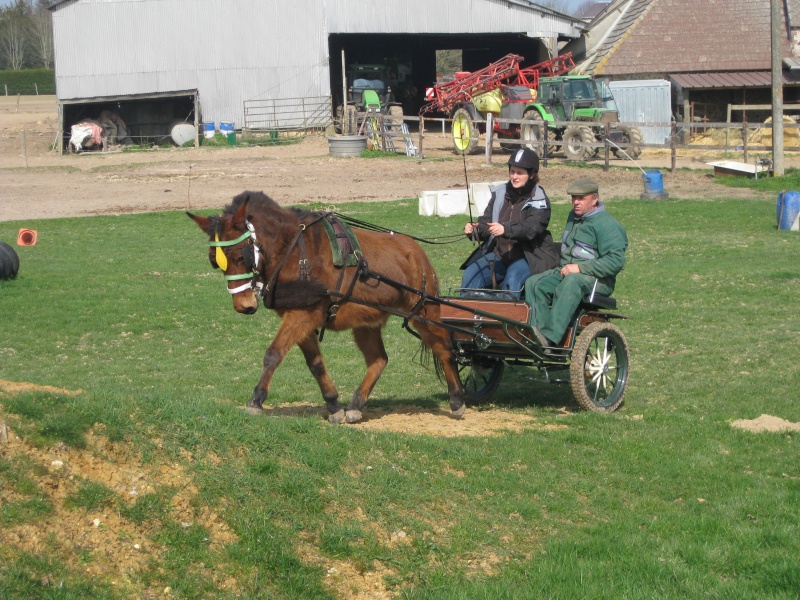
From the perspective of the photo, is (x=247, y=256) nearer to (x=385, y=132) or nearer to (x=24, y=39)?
(x=385, y=132)

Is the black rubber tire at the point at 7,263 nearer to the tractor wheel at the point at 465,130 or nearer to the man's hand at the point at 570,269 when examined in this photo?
the man's hand at the point at 570,269

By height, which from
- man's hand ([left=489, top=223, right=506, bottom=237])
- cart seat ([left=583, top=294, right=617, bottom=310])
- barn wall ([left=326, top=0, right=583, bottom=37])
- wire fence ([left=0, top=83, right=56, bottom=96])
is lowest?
cart seat ([left=583, top=294, right=617, bottom=310])

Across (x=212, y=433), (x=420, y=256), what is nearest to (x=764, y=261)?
(x=420, y=256)

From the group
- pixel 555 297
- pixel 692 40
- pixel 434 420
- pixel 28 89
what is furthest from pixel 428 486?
pixel 28 89

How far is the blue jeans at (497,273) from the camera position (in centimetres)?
943

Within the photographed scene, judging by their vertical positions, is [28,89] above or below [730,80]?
above

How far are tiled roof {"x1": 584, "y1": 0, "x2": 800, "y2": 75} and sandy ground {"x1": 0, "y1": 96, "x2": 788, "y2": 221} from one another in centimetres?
569

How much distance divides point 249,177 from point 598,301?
2435 cm

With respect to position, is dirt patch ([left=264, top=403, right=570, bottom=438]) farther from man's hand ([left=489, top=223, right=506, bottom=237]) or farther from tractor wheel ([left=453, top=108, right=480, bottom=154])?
tractor wheel ([left=453, top=108, right=480, bottom=154])

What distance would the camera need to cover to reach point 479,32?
46750 mm

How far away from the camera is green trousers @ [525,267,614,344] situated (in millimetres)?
8859

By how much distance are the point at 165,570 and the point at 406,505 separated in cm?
163

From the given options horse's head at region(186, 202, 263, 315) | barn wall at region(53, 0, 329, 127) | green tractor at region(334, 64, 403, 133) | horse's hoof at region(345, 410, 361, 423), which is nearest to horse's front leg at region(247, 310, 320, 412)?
horse's head at region(186, 202, 263, 315)

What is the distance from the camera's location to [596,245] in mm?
9031
